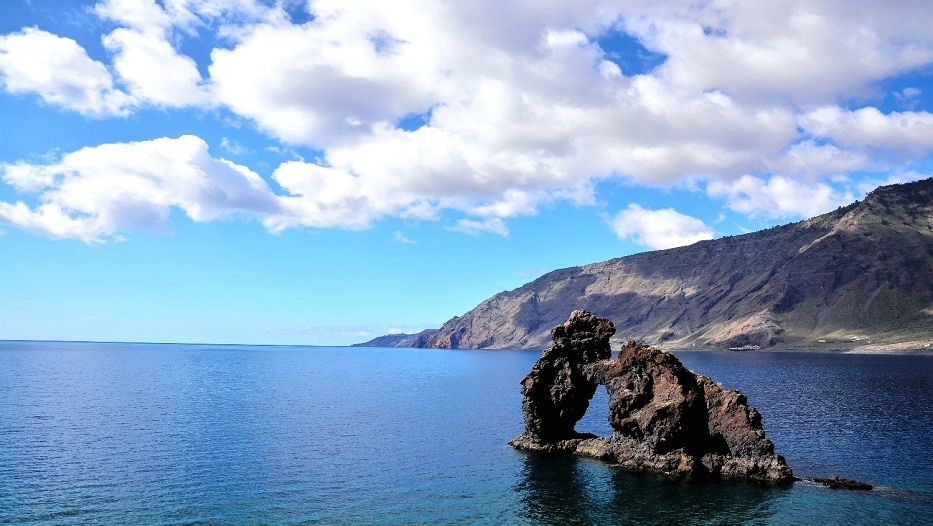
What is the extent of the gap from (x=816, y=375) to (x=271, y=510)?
15418cm

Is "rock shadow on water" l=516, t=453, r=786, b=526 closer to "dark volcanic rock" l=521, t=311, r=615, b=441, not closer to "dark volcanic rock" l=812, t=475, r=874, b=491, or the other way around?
"dark volcanic rock" l=812, t=475, r=874, b=491

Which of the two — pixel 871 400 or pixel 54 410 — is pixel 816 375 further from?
pixel 54 410

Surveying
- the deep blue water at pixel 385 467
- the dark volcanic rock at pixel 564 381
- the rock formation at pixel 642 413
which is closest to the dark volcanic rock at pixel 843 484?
the deep blue water at pixel 385 467

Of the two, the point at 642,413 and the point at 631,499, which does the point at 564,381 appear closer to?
the point at 642,413

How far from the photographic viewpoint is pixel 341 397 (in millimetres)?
123188

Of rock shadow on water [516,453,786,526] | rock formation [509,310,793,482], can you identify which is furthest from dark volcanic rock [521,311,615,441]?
rock shadow on water [516,453,786,526]

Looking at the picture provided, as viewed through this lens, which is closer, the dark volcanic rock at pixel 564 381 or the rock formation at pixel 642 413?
the rock formation at pixel 642 413

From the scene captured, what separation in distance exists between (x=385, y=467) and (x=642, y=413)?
25.2 meters

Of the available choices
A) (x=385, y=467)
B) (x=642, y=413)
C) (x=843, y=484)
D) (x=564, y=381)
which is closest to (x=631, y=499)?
(x=642, y=413)

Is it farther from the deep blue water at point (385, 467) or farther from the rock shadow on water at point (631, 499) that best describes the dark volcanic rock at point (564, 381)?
the rock shadow on water at point (631, 499)

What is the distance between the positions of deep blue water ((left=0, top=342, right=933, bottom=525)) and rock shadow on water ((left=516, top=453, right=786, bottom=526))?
0.57ft

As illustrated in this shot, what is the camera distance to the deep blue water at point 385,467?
147 feet

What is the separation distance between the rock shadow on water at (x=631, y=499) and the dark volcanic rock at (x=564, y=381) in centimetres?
956

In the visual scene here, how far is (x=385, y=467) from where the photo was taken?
59906 mm
